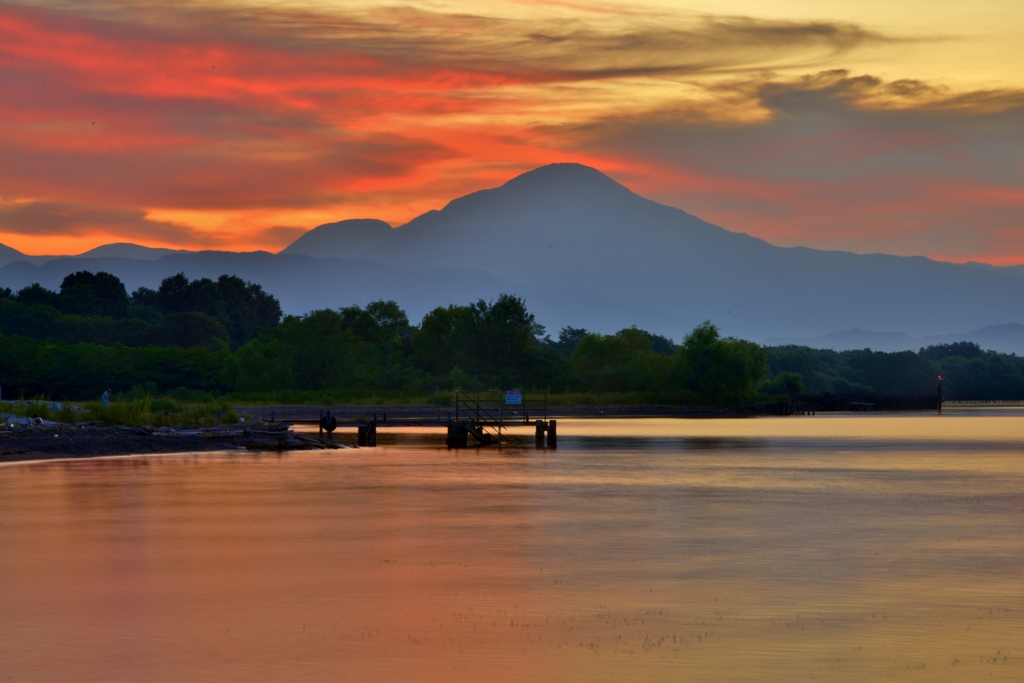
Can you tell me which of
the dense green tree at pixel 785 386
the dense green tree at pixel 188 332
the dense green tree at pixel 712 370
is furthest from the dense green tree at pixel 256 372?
the dense green tree at pixel 785 386

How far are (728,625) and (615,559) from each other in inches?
254

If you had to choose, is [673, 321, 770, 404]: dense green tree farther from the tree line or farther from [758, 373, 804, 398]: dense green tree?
[758, 373, 804, 398]: dense green tree

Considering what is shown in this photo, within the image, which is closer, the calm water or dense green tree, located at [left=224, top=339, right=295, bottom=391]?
the calm water

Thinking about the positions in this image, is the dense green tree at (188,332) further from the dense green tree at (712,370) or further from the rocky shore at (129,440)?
the rocky shore at (129,440)

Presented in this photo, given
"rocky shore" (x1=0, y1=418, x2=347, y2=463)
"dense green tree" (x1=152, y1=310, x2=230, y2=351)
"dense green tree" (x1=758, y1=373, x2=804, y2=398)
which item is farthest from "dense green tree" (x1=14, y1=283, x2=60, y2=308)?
"rocky shore" (x1=0, y1=418, x2=347, y2=463)

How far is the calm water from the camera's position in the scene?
13859mm

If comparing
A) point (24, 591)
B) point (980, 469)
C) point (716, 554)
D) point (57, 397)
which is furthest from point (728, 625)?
point (57, 397)

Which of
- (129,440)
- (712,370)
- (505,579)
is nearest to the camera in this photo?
(505,579)

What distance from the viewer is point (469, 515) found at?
98.2 feet

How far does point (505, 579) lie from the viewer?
64.8 feet

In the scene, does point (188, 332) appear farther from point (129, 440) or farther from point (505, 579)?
point (505, 579)

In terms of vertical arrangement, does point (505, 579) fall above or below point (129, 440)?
below

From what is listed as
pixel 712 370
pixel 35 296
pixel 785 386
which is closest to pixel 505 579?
pixel 712 370

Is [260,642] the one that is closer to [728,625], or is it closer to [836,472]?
[728,625]
